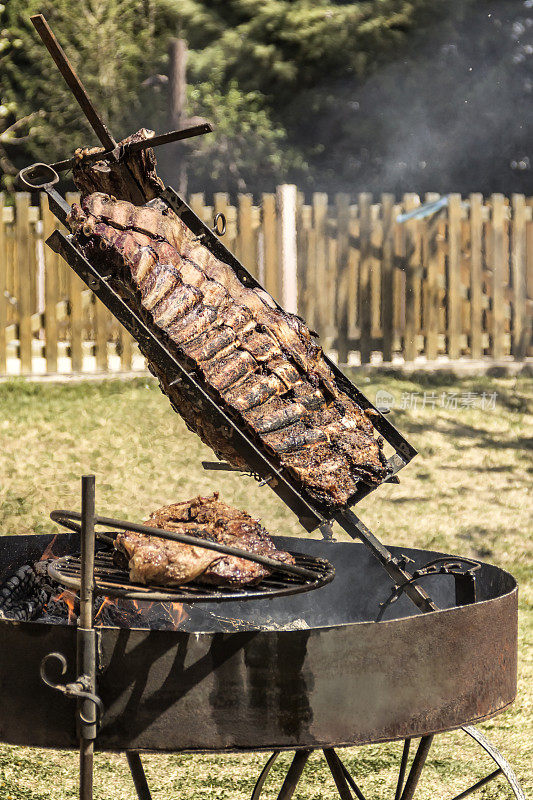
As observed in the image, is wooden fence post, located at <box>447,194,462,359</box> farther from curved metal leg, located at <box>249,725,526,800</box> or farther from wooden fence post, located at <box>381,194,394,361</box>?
curved metal leg, located at <box>249,725,526,800</box>

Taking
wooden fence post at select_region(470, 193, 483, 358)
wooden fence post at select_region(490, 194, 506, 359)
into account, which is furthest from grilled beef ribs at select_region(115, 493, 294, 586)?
wooden fence post at select_region(490, 194, 506, 359)

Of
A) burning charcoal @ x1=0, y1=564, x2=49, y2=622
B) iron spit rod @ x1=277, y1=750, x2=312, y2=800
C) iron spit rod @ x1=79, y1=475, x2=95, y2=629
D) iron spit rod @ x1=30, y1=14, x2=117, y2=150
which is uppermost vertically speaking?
iron spit rod @ x1=30, y1=14, x2=117, y2=150

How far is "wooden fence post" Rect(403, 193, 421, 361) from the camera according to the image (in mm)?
10195

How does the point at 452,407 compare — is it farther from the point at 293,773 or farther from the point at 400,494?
the point at 293,773

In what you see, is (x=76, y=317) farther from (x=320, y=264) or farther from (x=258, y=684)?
(x=258, y=684)

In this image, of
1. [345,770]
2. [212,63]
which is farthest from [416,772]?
[212,63]

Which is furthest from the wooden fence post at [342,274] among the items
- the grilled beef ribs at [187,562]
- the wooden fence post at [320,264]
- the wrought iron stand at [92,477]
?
the grilled beef ribs at [187,562]

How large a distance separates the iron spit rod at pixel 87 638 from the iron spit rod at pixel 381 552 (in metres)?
0.81

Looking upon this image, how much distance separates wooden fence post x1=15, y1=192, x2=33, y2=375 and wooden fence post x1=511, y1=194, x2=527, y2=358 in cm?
518

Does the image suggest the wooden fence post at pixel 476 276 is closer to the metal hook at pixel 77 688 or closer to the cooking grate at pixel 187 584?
the cooking grate at pixel 187 584

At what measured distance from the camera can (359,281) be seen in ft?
33.1

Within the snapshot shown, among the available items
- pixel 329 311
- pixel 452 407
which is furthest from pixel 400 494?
pixel 329 311

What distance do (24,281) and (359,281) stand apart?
3518 mm

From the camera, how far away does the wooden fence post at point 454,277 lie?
33.3ft
